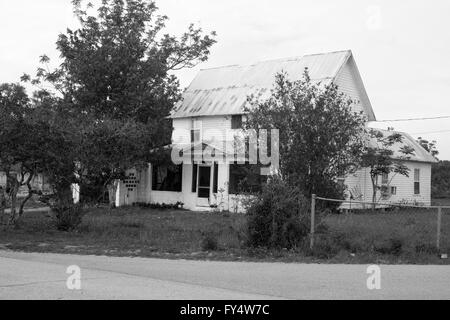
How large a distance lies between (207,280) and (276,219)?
3.84 m

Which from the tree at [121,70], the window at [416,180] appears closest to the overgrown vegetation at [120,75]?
the tree at [121,70]

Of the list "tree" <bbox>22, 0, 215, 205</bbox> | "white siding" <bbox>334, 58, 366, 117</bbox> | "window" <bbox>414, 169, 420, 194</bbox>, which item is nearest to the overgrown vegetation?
"tree" <bbox>22, 0, 215, 205</bbox>

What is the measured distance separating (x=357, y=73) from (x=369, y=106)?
193 centimetres

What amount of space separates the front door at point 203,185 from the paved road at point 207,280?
54.8 feet

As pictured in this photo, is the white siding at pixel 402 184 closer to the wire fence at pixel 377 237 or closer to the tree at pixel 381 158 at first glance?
the tree at pixel 381 158

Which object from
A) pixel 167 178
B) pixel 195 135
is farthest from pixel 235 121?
pixel 167 178

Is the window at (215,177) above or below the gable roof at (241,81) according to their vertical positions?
below

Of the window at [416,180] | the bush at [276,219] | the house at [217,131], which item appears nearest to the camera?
the bush at [276,219]

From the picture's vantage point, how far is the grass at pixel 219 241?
13.0 meters

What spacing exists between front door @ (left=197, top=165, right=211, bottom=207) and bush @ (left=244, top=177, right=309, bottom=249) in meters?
15.7

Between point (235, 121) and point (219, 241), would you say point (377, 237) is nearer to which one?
point (219, 241)

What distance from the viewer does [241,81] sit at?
31.8 metres

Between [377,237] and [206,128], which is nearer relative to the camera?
[377,237]
